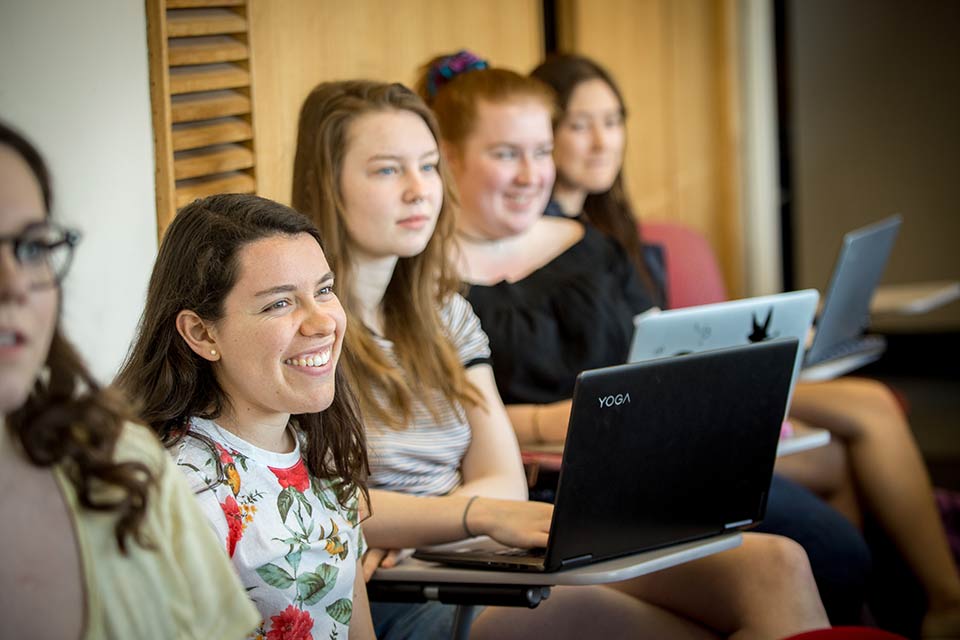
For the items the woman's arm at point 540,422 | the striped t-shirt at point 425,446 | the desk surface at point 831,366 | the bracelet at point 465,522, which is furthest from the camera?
the desk surface at point 831,366

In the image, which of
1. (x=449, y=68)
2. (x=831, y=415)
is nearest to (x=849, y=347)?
(x=831, y=415)

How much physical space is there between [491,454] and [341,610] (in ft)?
1.72

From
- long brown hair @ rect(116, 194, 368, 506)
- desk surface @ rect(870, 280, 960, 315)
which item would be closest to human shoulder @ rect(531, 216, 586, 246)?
desk surface @ rect(870, 280, 960, 315)

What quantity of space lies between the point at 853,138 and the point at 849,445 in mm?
3175

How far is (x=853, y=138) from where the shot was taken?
5.64 m

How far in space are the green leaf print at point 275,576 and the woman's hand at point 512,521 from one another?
342 millimetres

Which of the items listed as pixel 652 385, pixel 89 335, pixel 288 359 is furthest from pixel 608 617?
pixel 89 335

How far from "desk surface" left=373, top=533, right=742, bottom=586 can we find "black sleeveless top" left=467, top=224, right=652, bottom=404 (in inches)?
29.4

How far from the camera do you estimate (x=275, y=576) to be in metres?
1.35

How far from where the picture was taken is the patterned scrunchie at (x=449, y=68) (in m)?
2.43

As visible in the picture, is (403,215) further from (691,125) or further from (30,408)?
(691,125)

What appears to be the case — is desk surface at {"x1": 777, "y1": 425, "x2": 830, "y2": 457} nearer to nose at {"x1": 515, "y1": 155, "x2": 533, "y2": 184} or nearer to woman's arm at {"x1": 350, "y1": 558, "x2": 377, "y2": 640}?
nose at {"x1": 515, "y1": 155, "x2": 533, "y2": 184}

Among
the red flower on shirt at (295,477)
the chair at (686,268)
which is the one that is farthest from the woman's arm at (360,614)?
the chair at (686,268)

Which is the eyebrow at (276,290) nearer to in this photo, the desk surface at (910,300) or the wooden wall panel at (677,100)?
the desk surface at (910,300)
